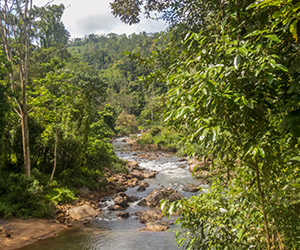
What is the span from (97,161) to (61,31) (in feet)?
204

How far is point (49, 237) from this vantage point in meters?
7.29

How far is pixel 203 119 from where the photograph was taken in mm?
1681

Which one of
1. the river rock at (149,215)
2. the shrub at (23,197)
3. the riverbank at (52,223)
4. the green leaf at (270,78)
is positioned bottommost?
the river rock at (149,215)

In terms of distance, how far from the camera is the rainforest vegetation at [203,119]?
1.68 meters

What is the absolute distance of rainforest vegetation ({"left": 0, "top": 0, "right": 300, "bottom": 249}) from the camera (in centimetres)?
168

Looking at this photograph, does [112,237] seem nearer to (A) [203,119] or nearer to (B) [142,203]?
(B) [142,203]

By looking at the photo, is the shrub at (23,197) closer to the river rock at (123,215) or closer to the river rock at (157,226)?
the river rock at (123,215)

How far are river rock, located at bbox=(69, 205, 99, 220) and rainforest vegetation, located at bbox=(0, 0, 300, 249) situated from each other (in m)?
0.94

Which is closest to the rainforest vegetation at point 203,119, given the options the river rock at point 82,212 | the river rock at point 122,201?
the river rock at point 82,212

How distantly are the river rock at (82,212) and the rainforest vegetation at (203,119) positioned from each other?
3.08 ft

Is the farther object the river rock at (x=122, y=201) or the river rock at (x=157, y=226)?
the river rock at (x=122, y=201)

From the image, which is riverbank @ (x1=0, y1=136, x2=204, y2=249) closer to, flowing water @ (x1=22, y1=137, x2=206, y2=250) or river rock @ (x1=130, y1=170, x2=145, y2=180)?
flowing water @ (x1=22, y1=137, x2=206, y2=250)

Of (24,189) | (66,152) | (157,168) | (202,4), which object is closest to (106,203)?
(66,152)

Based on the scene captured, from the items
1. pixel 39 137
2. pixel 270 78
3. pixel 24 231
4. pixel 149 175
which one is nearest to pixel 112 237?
pixel 24 231
